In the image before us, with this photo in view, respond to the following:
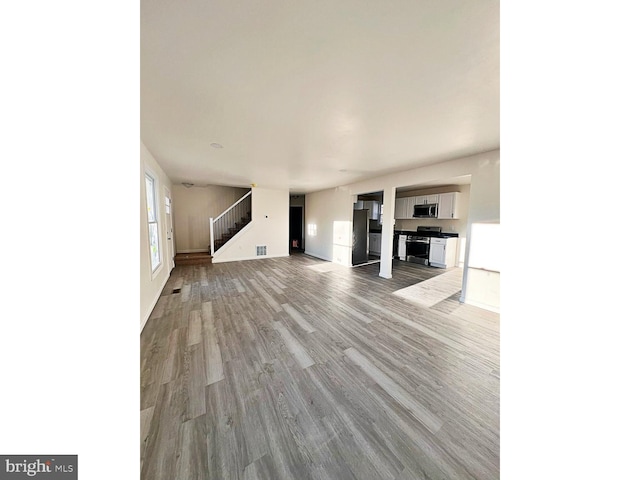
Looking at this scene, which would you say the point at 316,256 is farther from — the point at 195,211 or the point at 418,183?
the point at 195,211

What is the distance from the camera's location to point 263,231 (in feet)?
23.0

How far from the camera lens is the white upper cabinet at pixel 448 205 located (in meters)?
5.87

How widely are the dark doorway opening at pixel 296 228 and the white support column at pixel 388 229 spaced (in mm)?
4508

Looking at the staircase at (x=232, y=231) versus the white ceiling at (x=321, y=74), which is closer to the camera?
the white ceiling at (x=321, y=74)

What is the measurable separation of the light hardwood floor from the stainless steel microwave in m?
3.66

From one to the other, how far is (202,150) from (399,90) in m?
3.02

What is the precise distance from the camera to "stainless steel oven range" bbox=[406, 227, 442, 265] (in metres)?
6.41

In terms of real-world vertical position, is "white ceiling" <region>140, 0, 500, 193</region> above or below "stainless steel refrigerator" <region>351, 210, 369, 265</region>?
above

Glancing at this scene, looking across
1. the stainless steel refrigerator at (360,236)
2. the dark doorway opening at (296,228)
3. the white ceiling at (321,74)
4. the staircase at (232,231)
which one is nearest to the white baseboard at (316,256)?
the dark doorway opening at (296,228)

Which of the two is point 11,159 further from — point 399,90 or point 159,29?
point 399,90

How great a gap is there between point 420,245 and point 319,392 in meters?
6.03

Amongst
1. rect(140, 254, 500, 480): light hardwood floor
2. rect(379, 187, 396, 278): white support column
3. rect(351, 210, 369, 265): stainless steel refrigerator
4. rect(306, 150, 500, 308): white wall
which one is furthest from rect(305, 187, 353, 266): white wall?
rect(140, 254, 500, 480): light hardwood floor

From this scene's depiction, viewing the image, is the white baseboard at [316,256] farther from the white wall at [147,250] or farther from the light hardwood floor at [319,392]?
the white wall at [147,250]
